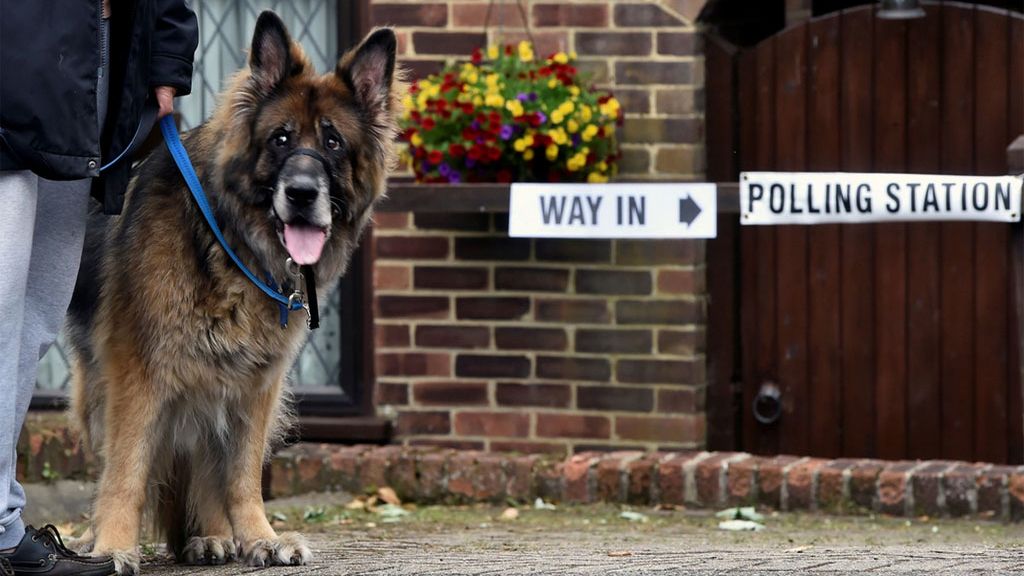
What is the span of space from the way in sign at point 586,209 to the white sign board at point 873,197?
43cm

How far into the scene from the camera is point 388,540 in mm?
6047

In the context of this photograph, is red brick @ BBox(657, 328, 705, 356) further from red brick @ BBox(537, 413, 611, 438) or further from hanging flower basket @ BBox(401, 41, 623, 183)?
hanging flower basket @ BBox(401, 41, 623, 183)

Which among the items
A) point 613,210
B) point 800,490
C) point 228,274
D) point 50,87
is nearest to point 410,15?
point 613,210

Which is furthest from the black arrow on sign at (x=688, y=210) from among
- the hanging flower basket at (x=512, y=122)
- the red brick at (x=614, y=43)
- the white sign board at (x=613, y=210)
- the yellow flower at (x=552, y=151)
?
the red brick at (x=614, y=43)

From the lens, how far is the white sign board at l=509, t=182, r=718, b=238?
6.91 metres

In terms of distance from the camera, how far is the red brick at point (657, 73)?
24.2 ft

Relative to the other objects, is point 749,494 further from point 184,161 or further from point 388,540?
point 184,161

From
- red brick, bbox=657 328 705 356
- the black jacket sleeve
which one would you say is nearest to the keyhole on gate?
red brick, bbox=657 328 705 356

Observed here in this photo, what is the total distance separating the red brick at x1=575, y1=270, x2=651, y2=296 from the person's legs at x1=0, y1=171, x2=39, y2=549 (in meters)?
3.55

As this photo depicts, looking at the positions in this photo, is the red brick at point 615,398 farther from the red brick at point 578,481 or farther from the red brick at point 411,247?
the red brick at point 411,247

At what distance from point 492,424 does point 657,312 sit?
0.90 meters

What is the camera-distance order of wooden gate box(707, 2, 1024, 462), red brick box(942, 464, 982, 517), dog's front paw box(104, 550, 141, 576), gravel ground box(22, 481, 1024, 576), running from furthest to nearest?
1. wooden gate box(707, 2, 1024, 462)
2. red brick box(942, 464, 982, 517)
3. gravel ground box(22, 481, 1024, 576)
4. dog's front paw box(104, 550, 141, 576)

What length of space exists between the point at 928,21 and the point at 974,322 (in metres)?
1.29

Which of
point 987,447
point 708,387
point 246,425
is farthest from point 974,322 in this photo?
point 246,425
